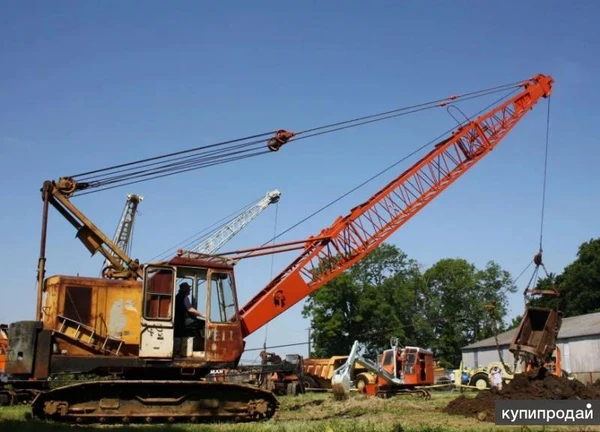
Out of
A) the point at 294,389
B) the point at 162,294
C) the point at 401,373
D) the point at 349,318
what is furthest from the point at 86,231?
the point at 349,318

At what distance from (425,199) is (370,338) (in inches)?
2103

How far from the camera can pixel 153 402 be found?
1453 centimetres

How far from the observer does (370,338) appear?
3093 inches

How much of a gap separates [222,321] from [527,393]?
30.0ft

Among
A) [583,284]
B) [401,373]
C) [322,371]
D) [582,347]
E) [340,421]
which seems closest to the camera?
[340,421]

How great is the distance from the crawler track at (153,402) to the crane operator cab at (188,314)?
725 millimetres

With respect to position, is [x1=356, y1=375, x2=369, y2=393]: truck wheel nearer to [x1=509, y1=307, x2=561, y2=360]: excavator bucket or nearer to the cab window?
[x1=509, y1=307, x2=561, y2=360]: excavator bucket

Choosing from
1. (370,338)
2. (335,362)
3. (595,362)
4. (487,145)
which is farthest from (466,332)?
(487,145)

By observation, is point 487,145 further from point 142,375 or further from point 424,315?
point 424,315

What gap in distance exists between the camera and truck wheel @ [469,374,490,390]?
35.2 metres

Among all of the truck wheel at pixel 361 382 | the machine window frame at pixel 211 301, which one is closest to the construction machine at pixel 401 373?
the truck wheel at pixel 361 382

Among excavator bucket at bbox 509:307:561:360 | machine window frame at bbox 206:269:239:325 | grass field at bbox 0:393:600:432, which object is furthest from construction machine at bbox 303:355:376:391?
machine window frame at bbox 206:269:239:325

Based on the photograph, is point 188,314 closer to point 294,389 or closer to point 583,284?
point 294,389

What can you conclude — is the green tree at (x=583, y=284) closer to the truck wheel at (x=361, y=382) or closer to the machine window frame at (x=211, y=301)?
the truck wheel at (x=361, y=382)
